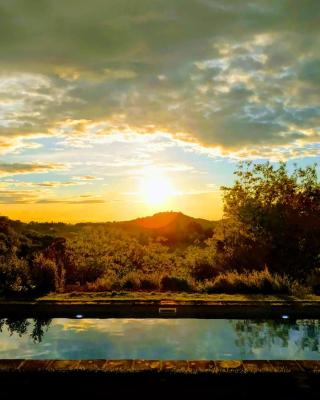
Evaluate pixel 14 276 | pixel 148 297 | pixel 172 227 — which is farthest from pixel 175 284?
pixel 172 227

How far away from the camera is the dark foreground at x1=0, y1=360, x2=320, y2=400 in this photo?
490cm

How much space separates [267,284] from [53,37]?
7.97 m

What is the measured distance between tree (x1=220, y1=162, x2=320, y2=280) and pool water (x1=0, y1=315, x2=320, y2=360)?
366 inches

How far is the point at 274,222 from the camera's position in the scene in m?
18.5

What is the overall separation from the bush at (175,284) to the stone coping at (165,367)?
745cm

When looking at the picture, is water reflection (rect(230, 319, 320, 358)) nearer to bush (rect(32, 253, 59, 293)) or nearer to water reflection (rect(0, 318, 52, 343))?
water reflection (rect(0, 318, 52, 343))

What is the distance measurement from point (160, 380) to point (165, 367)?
0.61 feet

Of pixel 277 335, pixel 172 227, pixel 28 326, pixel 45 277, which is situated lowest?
pixel 277 335

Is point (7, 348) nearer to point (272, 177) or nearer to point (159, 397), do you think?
point (159, 397)

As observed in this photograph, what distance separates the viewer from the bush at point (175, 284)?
42.4ft

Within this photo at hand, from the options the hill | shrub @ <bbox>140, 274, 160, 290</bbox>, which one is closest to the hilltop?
the hill

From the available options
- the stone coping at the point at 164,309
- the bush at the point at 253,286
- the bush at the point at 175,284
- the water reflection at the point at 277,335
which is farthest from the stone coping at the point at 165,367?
the bush at the point at 175,284

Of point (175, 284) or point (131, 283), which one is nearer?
point (175, 284)

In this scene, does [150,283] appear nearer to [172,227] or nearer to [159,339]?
[159,339]
